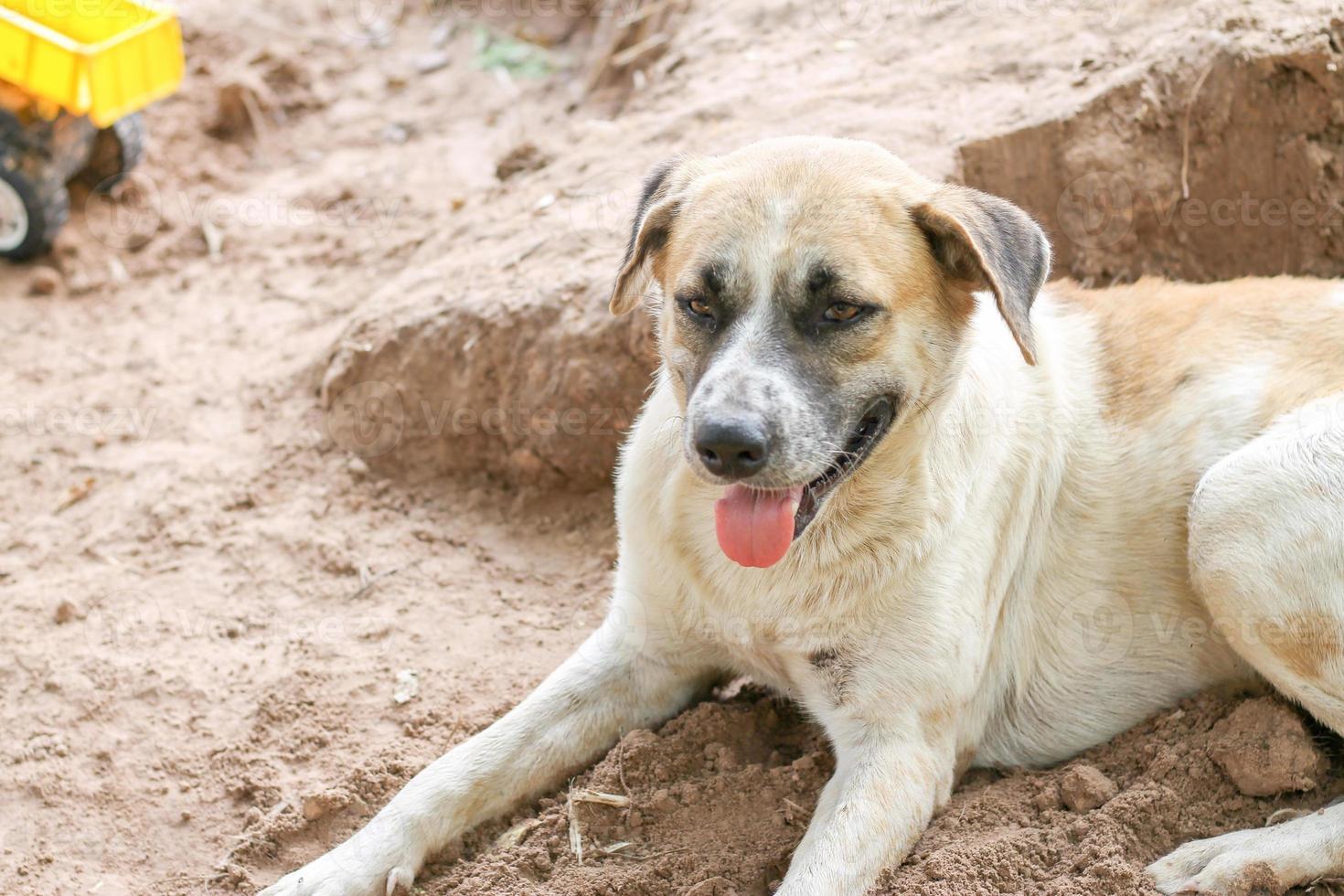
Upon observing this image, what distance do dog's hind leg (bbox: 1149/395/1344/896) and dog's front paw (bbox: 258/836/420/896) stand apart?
1948 millimetres

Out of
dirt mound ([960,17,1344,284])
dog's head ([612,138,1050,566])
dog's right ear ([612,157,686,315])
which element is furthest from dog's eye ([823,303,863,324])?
dirt mound ([960,17,1344,284])

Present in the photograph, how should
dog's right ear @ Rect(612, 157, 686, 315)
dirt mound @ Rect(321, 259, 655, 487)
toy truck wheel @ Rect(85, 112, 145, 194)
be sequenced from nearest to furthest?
dog's right ear @ Rect(612, 157, 686, 315) → dirt mound @ Rect(321, 259, 655, 487) → toy truck wheel @ Rect(85, 112, 145, 194)

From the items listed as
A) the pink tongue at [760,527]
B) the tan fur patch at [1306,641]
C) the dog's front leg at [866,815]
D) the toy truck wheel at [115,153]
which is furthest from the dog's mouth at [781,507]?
the toy truck wheel at [115,153]

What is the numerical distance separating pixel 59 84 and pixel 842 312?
189 inches

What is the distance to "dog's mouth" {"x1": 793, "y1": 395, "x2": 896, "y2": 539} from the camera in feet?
10.7

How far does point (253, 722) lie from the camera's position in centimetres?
414

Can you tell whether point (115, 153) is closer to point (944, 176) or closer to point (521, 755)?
point (944, 176)

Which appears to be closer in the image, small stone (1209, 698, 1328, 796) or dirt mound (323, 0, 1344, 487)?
small stone (1209, 698, 1328, 796)

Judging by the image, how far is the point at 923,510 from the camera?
3.45 metres

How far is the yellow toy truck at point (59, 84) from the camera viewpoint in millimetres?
6289

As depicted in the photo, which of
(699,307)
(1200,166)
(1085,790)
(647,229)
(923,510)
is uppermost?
(647,229)

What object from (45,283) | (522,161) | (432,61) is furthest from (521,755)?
(432,61)

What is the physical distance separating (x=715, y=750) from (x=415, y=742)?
0.95 meters

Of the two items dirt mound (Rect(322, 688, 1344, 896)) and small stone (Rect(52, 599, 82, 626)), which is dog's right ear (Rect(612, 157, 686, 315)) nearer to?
dirt mound (Rect(322, 688, 1344, 896))
